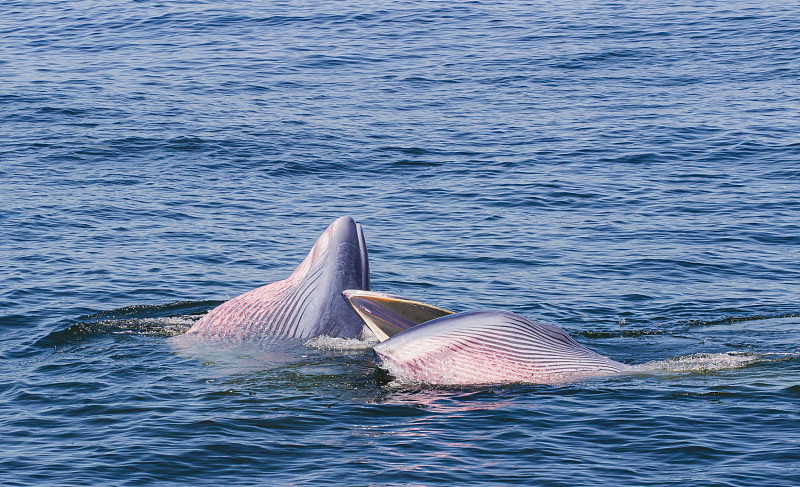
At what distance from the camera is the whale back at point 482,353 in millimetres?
13023

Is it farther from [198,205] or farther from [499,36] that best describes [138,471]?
[499,36]

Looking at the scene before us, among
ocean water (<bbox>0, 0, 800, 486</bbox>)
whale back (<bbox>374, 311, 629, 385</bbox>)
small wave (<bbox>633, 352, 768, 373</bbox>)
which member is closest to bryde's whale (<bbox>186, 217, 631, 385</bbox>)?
whale back (<bbox>374, 311, 629, 385</bbox>)

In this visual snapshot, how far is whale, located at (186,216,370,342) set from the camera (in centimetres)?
1467

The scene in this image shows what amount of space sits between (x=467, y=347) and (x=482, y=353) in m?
0.20

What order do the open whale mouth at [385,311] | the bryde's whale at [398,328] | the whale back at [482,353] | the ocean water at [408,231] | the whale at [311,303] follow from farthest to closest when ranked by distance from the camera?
the whale at [311,303] → the open whale mouth at [385,311] → the bryde's whale at [398,328] → the whale back at [482,353] → the ocean water at [408,231]

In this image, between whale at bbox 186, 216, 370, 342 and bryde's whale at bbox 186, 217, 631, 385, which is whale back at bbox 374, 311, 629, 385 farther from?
whale at bbox 186, 216, 370, 342

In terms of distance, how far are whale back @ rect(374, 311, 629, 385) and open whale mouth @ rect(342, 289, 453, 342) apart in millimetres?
439

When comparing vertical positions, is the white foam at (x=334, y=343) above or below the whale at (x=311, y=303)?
below

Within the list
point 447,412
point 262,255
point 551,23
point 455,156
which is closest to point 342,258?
point 447,412

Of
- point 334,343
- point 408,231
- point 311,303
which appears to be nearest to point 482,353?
point 334,343

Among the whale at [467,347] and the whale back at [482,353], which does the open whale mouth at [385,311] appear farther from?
the whale back at [482,353]

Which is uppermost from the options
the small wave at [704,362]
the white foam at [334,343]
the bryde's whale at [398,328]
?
the bryde's whale at [398,328]

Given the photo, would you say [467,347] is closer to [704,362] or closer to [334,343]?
[334,343]

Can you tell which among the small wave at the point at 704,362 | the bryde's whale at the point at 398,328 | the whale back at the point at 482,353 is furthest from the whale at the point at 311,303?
the small wave at the point at 704,362
